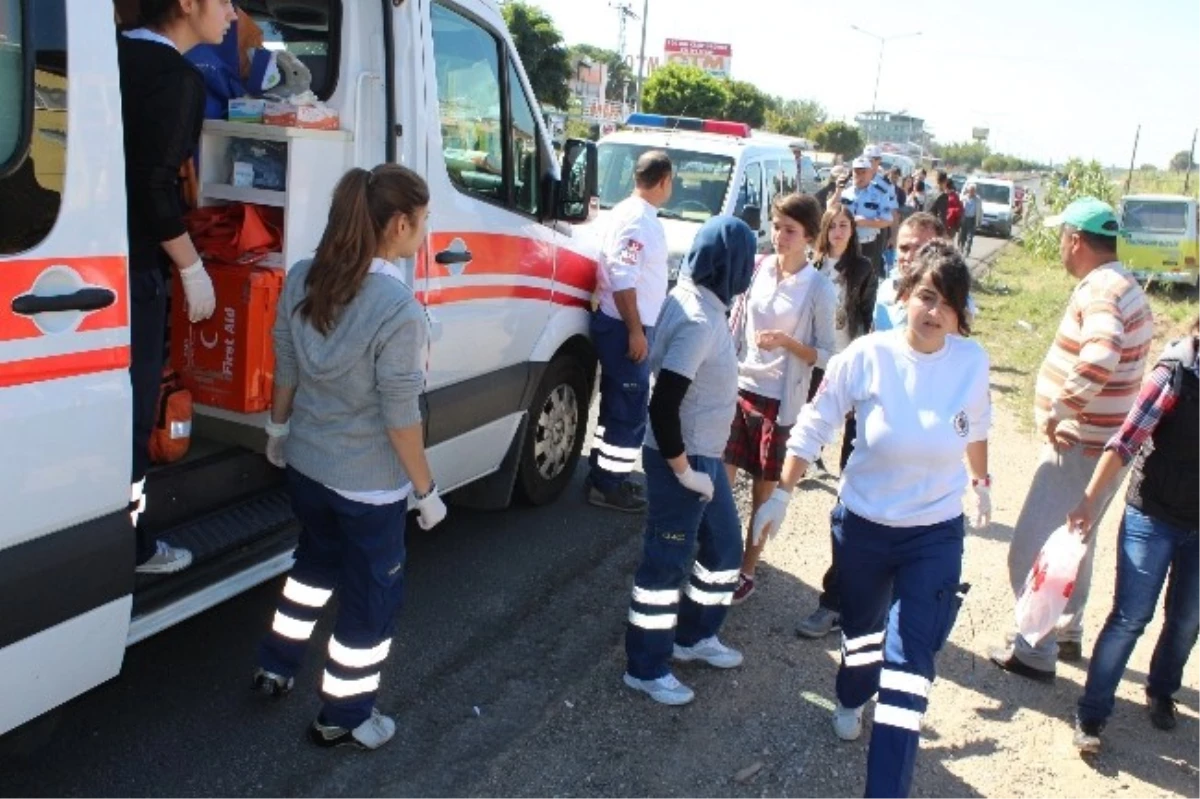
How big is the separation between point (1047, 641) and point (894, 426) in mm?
1783

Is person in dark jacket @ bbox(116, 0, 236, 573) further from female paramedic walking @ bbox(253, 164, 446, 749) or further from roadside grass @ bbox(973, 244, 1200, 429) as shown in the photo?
roadside grass @ bbox(973, 244, 1200, 429)

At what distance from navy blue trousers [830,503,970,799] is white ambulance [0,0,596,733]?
179 cm

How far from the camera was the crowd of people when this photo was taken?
3.21 metres

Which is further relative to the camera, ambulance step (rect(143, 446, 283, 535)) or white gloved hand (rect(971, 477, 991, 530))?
white gloved hand (rect(971, 477, 991, 530))

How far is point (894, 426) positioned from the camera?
3205mm

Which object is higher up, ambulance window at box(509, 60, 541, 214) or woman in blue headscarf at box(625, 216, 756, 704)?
ambulance window at box(509, 60, 541, 214)

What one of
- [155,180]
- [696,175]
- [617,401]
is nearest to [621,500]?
[617,401]

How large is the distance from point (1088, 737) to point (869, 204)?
712 centimetres

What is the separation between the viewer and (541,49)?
46656 millimetres

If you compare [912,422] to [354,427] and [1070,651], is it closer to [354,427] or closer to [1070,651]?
[354,427]

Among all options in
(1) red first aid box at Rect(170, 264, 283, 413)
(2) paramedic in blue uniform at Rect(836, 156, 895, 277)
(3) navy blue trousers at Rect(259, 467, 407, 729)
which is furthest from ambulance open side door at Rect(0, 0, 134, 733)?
(2) paramedic in blue uniform at Rect(836, 156, 895, 277)

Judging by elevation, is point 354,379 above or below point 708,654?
above

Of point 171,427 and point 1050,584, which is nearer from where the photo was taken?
point 171,427

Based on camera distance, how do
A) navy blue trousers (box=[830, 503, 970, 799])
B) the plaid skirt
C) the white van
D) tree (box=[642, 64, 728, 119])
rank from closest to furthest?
1. navy blue trousers (box=[830, 503, 970, 799])
2. the plaid skirt
3. the white van
4. tree (box=[642, 64, 728, 119])
